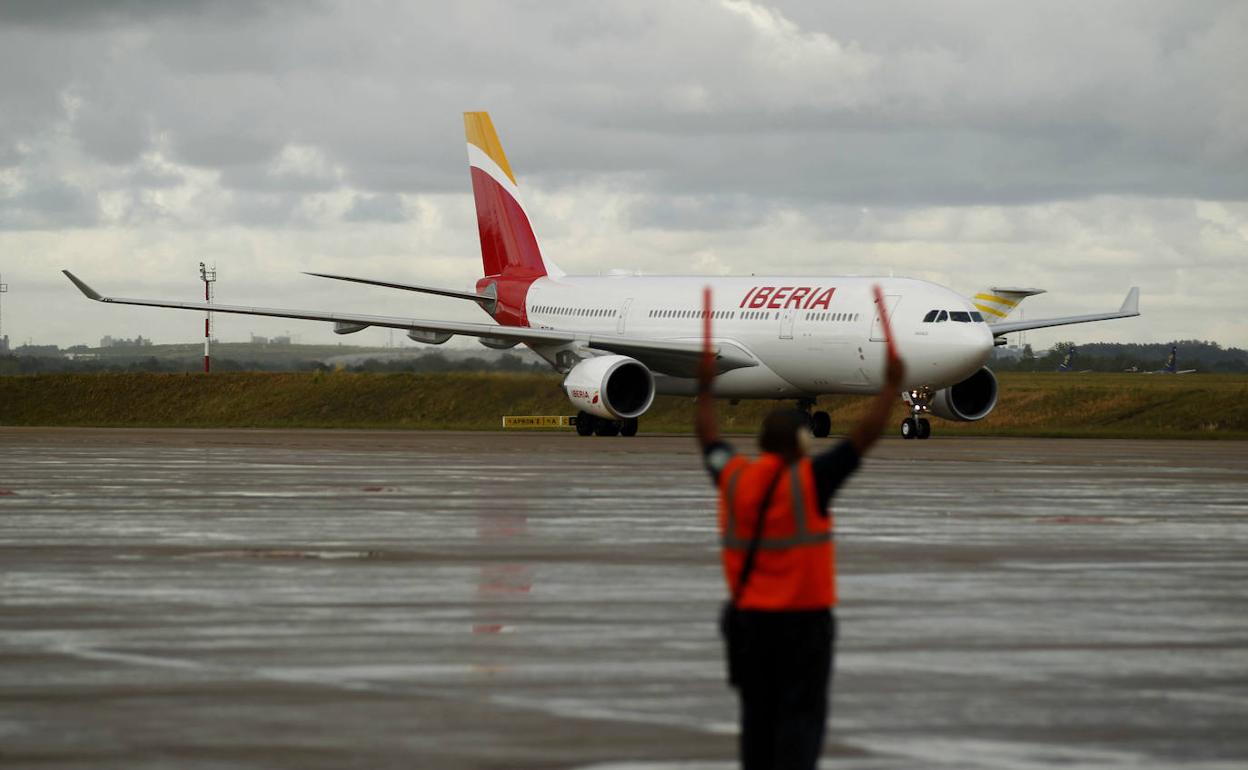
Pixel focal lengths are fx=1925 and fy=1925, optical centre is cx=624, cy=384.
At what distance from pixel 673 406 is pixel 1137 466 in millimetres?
28504

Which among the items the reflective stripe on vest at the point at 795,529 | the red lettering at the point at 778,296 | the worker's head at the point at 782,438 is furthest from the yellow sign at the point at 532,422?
the reflective stripe on vest at the point at 795,529

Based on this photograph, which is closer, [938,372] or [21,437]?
[938,372]

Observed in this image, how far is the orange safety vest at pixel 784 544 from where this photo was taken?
23.5 ft

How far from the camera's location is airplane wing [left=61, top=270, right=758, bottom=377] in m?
42.8

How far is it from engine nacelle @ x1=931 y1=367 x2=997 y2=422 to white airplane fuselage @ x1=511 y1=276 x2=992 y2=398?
306 cm

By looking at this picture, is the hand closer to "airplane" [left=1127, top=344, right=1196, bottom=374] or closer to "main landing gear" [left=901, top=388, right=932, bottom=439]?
"main landing gear" [left=901, top=388, right=932, bottom=439]

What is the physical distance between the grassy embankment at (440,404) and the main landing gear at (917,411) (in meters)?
5.79

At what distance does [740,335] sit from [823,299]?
2.53 meters

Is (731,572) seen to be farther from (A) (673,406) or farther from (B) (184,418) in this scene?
(B) (184,418)

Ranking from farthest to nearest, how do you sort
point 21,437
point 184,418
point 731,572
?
point 184,418
point 21,437
point 731,572

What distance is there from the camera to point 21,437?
1816 inches

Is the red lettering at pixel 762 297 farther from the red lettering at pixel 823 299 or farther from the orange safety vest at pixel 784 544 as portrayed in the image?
the orange safety vest at pixel 784 544

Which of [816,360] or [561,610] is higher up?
[816,360]

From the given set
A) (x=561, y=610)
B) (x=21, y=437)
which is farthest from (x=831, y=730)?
(x=21, y=437)
